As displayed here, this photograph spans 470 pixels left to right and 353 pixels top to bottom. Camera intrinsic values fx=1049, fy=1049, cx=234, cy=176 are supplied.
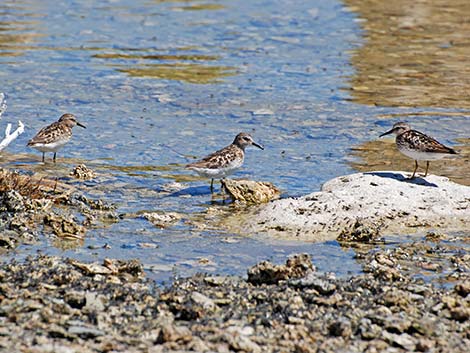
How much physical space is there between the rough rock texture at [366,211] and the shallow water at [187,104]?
483 millimetres

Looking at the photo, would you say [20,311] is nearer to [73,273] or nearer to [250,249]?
[73,273]

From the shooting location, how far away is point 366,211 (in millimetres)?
13273

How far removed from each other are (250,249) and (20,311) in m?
3.64

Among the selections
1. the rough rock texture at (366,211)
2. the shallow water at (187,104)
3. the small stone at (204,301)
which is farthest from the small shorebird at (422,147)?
the small stone at (204,301)

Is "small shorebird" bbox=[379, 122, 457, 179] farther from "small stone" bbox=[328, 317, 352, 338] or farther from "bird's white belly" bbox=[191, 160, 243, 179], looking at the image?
"small stone" bbox=[328, 317, 352, 338]

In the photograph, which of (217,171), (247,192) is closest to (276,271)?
(247,192)

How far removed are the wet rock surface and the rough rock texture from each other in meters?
1.94

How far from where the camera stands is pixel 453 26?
30234 mm

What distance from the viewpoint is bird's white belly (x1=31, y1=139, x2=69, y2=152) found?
16.8 metres

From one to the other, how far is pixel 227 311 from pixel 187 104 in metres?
12.5

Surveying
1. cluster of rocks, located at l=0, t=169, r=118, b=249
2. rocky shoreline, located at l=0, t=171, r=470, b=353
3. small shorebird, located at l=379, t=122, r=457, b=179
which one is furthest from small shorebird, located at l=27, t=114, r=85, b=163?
small shorebird, located at l=379, t=122, r=457, b=179

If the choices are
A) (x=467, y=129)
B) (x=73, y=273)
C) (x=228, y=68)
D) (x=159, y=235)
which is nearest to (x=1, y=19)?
(x=228, y=68)

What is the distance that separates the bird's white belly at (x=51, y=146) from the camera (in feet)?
55.1

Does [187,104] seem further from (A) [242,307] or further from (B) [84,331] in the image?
(B) [84,331]
